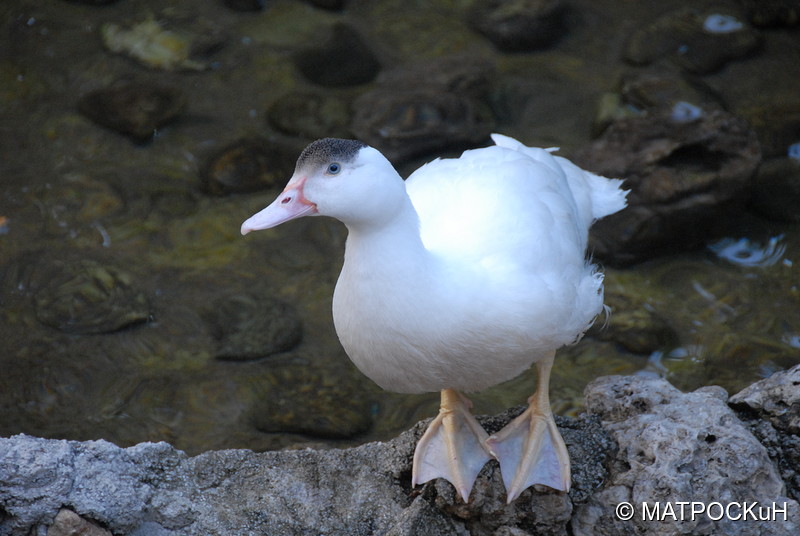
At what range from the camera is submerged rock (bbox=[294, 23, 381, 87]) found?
6242mm

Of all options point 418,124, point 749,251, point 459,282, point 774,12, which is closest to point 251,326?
point 418,124

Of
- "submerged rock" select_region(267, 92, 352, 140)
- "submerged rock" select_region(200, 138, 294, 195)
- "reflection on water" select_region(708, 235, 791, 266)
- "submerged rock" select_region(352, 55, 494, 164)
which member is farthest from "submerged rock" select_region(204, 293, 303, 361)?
"reflection on water" select_region(708, 235, 791, 266)

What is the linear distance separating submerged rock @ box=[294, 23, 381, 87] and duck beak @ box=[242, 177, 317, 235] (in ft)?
12.9

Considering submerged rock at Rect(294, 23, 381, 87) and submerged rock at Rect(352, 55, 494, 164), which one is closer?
submerged rock at Rect(352, 55, 494, 164)

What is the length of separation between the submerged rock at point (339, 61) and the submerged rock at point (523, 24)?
95cm

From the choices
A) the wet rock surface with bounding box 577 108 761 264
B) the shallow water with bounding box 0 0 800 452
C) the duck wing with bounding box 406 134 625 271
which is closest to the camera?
the duck wing with bounding box 406 134 625 271

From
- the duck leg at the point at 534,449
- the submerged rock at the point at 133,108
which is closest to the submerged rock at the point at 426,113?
the submerged rock at the point at 133,108

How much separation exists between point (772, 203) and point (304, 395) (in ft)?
10.2

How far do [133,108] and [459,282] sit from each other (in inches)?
157

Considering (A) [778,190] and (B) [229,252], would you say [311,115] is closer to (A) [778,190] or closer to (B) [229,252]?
(B) [229,252]

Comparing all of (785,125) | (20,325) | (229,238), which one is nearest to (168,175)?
(229,238)

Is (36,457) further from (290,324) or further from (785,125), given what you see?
(785,125)

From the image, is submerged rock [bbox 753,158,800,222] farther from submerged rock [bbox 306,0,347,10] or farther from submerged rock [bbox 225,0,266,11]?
submerged rock [bbox 225,0,266,11]

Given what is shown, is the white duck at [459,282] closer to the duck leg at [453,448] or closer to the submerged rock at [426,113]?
the duck leg at [453,448]
